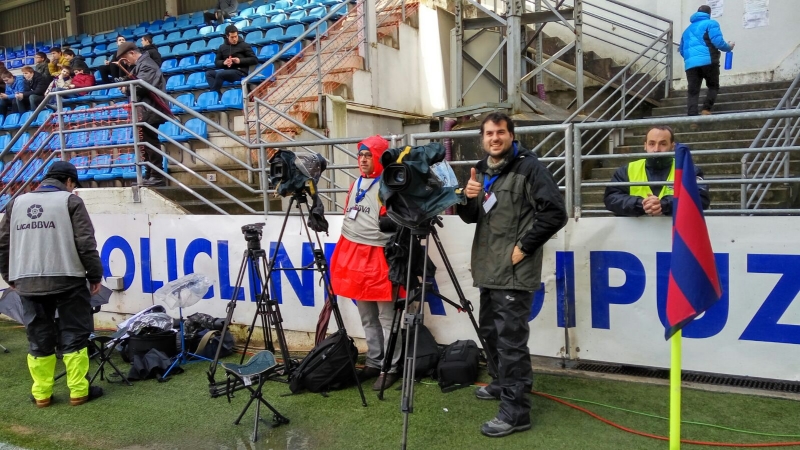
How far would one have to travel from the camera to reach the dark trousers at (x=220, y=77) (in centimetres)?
981

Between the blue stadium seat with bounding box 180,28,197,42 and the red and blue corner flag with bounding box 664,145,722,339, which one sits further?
the blue stadium seat with bounding box 180,28,197,42

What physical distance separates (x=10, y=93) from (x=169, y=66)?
3477 mm

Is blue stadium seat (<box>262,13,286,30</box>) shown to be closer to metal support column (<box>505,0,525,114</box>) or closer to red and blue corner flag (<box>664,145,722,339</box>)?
metal support column (<box>505,0,525,114</box>)

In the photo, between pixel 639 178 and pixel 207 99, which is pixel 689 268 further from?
pixel 207 99

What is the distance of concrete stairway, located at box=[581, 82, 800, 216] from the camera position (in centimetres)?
633

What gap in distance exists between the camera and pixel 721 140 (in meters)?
7.62

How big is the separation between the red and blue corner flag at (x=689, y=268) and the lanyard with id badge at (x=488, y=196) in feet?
5.04

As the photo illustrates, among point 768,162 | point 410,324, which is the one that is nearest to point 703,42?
point 768,162

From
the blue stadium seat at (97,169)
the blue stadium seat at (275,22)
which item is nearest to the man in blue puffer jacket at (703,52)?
the blue stadium seat at (275,22)

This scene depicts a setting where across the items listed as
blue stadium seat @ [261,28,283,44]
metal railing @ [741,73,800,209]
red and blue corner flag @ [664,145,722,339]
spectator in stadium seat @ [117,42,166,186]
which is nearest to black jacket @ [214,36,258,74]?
blue stadium seat @ [261,28,283,44]

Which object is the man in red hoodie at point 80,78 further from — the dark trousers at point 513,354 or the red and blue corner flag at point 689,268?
the red and blue corner flag at point 689,268

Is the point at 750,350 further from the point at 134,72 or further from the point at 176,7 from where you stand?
the point at 176,7

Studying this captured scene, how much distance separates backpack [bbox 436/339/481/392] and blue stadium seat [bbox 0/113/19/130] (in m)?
11.0

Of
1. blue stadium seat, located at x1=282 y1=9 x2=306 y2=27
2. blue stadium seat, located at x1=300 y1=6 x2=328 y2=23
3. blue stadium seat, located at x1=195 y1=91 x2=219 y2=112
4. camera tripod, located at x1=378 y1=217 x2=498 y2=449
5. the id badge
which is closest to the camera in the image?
camera tripod, located at x1=378 y1=217 x2=498 y2=449
